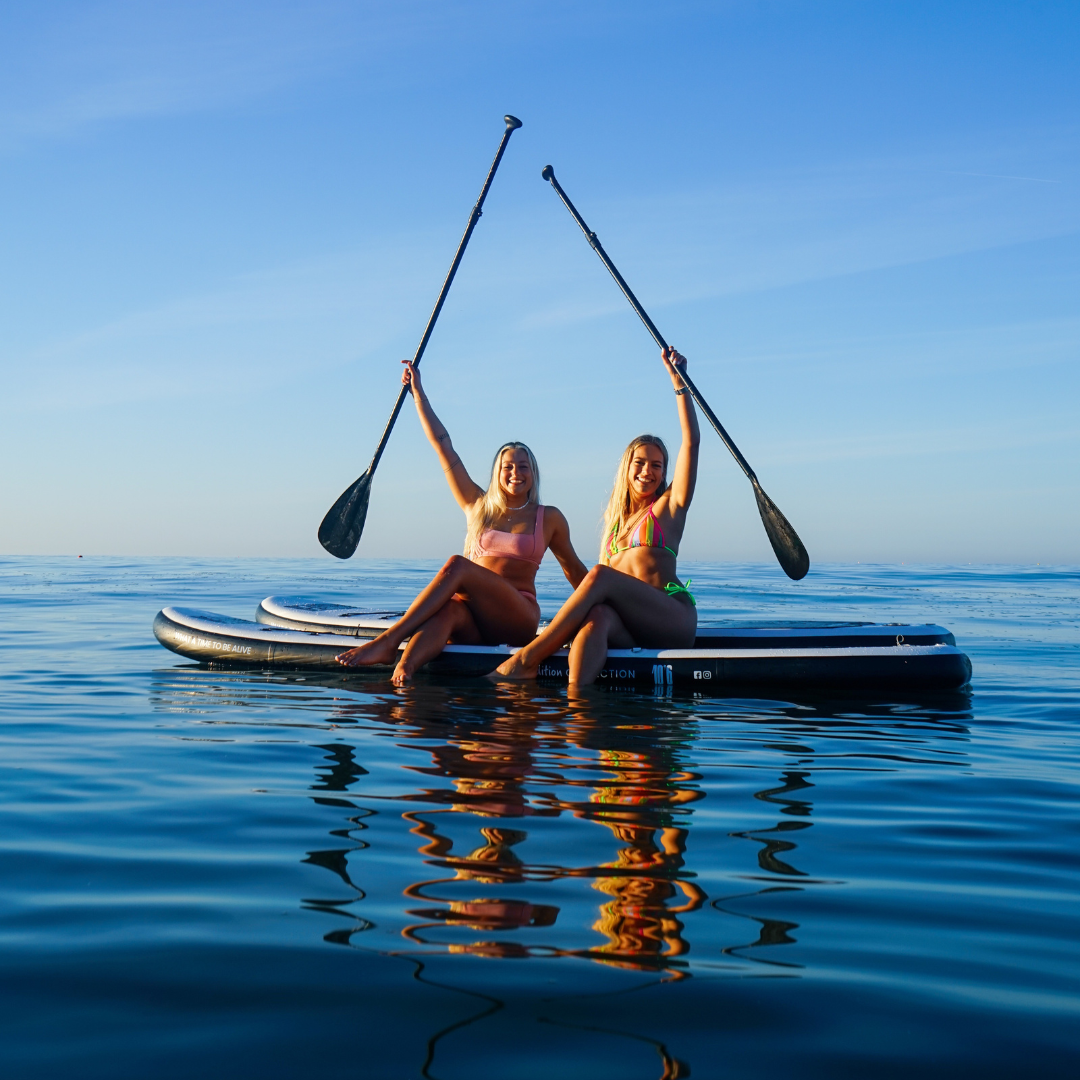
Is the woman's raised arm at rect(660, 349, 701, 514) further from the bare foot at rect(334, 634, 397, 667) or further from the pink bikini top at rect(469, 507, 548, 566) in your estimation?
the bare foot at rect(334, 634, 397, 667)

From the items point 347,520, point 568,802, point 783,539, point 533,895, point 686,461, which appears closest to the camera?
point 533,895

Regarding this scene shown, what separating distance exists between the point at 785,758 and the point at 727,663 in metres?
1.96

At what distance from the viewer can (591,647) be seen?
600 centimetres

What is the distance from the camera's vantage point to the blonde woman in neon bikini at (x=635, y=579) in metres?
6.01

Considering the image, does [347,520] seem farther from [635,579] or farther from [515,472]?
[635,579]

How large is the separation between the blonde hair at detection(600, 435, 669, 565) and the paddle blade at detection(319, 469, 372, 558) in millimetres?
2657

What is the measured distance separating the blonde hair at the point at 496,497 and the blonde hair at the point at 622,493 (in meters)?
0.46

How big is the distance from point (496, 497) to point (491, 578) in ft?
1.62

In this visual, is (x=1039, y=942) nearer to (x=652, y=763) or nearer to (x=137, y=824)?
(x=652, y=763)

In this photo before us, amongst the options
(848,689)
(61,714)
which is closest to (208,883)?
(61,714)

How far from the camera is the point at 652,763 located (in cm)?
396

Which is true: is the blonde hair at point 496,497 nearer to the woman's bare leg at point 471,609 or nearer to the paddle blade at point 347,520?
the woman's bare leg at point 471,609

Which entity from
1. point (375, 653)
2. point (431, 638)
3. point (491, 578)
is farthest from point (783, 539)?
point (375, 653)

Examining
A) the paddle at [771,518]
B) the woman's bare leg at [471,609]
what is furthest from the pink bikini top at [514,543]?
the paddle at [771,518]
